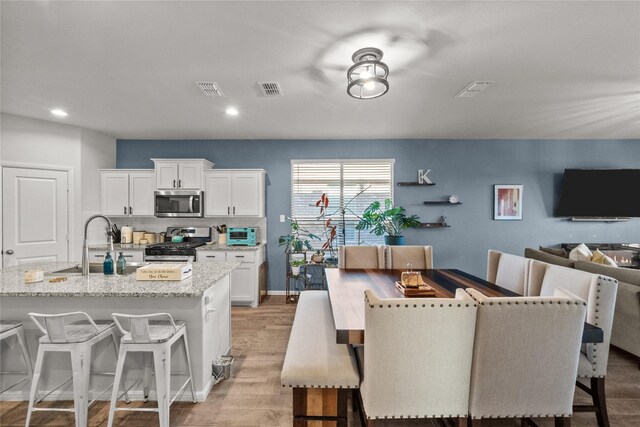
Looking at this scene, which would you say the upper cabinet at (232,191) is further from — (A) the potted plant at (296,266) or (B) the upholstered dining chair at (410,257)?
(B) the upholstered dining chair at (410,257)

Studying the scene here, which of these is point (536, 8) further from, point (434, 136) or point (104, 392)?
point (104, 392)

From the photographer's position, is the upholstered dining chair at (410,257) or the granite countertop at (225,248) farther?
the granite countertop at (225,248)

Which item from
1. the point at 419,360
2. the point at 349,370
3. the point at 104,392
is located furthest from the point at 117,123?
the point at 419,360

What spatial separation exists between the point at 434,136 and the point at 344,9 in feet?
11.3

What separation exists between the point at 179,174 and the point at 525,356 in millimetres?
4548

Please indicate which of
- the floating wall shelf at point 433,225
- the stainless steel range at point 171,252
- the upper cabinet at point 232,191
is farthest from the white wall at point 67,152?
the floating wall shelf at point 433,225

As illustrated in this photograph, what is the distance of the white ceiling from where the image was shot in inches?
73.5

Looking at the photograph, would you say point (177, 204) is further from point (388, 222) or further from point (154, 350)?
point (388, 222)

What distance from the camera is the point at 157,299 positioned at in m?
2.14

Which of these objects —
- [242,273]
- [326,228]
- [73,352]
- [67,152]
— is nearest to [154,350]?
[73,352]

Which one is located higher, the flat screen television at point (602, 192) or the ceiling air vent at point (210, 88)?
the ceiling air vent at point (210, 88)

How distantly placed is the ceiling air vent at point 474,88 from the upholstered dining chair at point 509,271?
1.63m

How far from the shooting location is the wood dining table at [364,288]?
1549 millimetres

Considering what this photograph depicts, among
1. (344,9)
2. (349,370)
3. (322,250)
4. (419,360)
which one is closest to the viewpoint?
(419,360)
